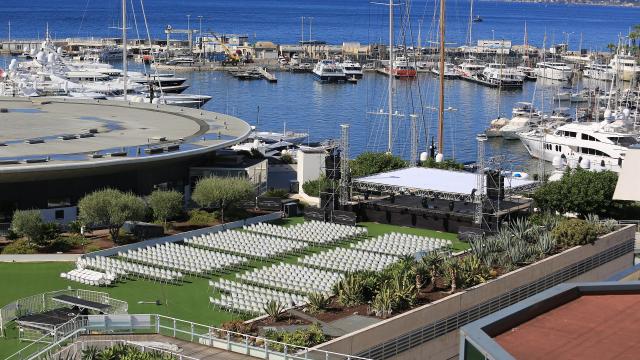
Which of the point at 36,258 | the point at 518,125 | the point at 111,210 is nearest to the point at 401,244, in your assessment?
the point at 111,210

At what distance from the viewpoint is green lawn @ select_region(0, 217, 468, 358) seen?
33.9m

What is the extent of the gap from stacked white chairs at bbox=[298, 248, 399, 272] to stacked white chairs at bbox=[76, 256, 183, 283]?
211 inches

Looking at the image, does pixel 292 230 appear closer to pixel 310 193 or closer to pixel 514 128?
pixel 310 193

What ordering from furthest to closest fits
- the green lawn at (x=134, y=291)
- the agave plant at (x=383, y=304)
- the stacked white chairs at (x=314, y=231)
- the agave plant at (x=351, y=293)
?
the stacked white chairs at (x=314, y=231) → the green lawn at (x=134, y=291) → the agave plant at (x=351, y=293) → the agave plant at (x=383, y=304)

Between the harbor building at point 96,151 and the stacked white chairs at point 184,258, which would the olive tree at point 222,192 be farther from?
the stacked white chairs at point 184,258

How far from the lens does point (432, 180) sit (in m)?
50.9

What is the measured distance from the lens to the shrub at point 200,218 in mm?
47506

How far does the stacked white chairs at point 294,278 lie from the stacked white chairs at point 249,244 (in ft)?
8.10

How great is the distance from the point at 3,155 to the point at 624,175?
3011 centimetres

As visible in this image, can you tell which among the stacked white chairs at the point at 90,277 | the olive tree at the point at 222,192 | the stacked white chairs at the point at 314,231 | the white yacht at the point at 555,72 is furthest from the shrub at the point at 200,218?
the white yacht at the point at 555,72

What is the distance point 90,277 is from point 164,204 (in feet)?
29.5

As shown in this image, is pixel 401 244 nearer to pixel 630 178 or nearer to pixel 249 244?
pixel 249 244

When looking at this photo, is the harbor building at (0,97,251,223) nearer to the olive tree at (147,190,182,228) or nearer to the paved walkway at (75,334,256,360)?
the olive tree at (147,190,182,228)

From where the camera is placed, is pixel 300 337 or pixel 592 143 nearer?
pixel 300 337
